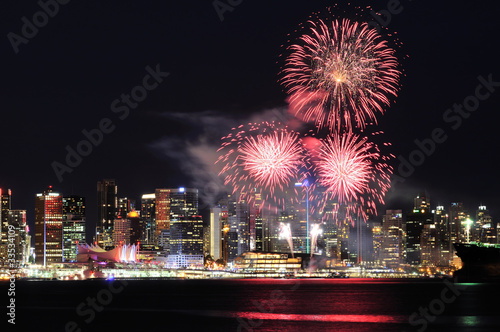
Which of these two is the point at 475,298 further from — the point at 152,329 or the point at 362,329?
the point at 152,329

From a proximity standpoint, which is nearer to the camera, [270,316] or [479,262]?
[270,316]

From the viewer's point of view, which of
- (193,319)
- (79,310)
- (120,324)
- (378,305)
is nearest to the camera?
(120,324)

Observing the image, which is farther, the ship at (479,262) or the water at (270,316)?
the ship at (479,262)

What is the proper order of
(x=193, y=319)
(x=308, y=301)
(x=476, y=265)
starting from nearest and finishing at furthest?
(x=193, y=319)
(x=308, y=301)
(x=476, y=265)

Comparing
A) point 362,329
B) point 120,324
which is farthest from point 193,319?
point 362,329

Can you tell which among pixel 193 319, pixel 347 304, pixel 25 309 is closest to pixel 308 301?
pixel 347 304

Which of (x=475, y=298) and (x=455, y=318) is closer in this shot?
(x=455, y=318)

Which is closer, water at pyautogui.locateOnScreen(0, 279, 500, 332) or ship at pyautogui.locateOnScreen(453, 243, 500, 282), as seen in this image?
water at pyautogui.locateOnScreen(0, 279, 500, 332)
